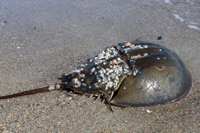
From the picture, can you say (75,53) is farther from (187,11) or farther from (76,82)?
(187,11)

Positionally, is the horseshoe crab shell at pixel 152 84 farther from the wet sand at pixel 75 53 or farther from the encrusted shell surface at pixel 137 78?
the wet sand at pixel 75 53

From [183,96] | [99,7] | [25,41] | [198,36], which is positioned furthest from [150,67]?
[99,7]

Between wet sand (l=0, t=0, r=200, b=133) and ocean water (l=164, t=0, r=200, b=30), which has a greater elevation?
ocean water (l=164, t=0, r=200, b=30)

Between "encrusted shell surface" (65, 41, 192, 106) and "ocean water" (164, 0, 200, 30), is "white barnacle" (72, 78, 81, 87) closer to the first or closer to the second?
"encrusted shell surface" (65, 41, 192, 106)

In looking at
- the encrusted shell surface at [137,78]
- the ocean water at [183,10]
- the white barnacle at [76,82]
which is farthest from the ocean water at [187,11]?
the white barnacle at [76,82]

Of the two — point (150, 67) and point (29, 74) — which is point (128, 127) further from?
point (29, 74)

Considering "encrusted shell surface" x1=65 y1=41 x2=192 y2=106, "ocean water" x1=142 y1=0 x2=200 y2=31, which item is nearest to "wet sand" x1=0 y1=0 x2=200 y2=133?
"ocean water" x1=142 y1=0 x2=200 y2=31
